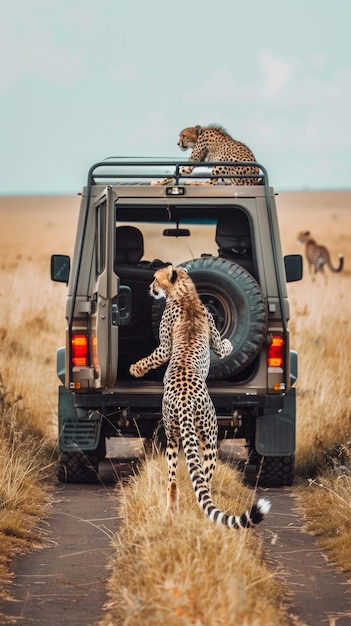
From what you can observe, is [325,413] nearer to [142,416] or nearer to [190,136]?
[190,136]

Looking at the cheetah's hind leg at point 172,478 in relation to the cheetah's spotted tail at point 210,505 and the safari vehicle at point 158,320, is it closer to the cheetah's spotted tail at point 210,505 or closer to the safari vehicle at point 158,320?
the cheetah's spotted tail at point 210,505

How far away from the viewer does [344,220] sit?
178 feet

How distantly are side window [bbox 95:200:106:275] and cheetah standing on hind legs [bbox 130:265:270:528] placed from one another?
13.7 inches

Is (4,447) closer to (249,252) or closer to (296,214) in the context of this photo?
(249,252)

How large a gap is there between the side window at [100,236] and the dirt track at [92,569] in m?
1.46

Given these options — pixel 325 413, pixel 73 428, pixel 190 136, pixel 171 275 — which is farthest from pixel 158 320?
pixel 325 413

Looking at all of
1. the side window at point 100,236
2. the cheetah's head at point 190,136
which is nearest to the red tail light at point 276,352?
the side window at point 100,236

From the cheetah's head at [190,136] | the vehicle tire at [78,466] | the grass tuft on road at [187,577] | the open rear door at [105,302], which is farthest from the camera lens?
the cheetah's head at [190,136]

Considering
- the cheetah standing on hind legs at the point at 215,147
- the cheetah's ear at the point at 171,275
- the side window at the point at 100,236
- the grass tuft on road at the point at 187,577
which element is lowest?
the grass tuft on road at the point at 187,577

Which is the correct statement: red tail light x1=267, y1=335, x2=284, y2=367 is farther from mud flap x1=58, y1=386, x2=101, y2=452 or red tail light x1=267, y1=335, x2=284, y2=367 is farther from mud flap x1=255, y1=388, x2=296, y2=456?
mud flap x1=58, y1=386, x2=101, y2=452

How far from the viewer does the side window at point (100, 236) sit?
8.25 meters

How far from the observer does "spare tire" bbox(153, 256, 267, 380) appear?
8227mm

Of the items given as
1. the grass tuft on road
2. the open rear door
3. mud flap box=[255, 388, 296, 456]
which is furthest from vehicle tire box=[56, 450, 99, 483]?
the grass tuft on road

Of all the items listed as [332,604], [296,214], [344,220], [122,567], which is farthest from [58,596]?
[296,214]
